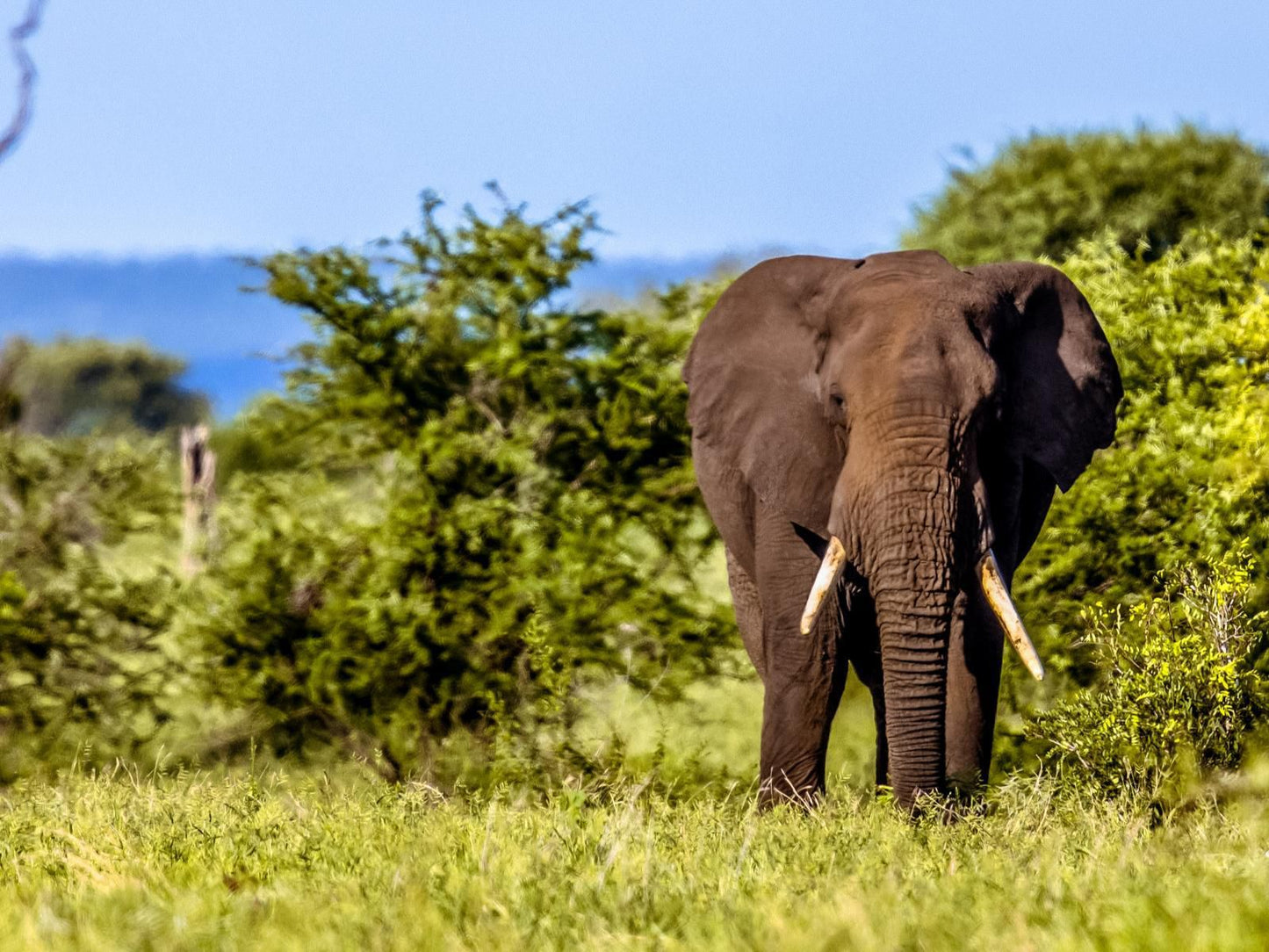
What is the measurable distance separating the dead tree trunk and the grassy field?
573 cm

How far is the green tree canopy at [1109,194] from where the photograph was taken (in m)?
33.3

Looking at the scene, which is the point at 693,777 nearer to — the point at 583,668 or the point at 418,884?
the point at 583,668

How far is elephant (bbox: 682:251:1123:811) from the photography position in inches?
262

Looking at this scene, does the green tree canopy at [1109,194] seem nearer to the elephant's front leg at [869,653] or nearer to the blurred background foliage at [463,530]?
the blurred background foliage at [463,530]

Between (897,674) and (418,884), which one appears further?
(897,674)

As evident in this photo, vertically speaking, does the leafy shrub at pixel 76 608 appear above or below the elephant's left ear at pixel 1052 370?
below

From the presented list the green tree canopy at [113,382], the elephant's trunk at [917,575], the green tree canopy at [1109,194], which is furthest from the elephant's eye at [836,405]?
the green tree canopy at [113,382]

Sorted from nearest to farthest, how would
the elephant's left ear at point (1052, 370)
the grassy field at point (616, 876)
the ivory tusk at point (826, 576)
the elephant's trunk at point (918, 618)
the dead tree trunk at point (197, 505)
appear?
the grassy field at point (616, 876)
the elephant's trunk at point (918, 618)
the ivory tusk at point (826, 576)
the elephant's left ear at point (1052, 370)
the dead tree trunk at point (197, 505)

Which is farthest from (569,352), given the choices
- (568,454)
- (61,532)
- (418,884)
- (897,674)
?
(418,884)

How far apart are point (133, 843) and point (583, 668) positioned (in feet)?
19.9

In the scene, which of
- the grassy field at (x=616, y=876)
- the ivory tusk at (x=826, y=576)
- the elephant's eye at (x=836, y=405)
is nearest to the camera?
the grassy field at (x=616, y=876)

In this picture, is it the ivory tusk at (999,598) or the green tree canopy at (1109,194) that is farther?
the green tree canopy at (1109,194)

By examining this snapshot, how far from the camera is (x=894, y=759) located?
21.8 ft

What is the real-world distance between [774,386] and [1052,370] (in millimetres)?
1297
